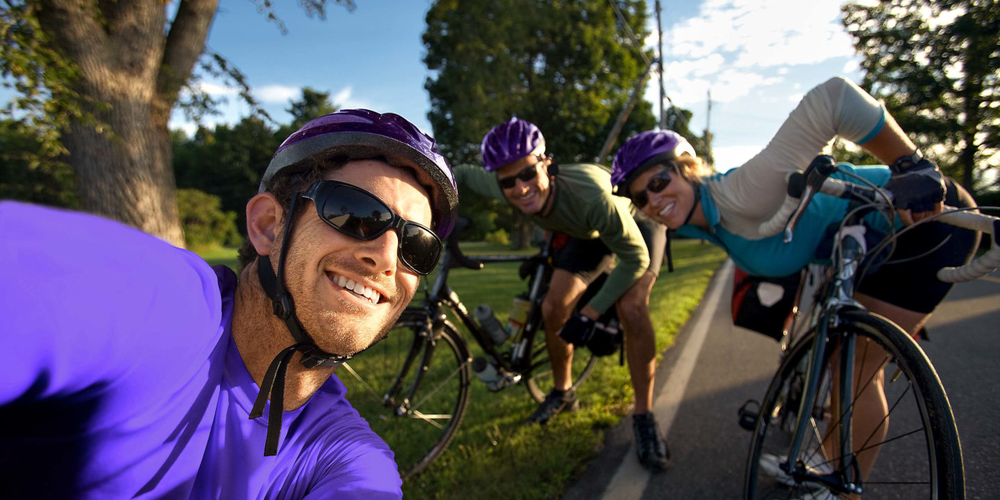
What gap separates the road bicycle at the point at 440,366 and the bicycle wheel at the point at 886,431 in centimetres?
177

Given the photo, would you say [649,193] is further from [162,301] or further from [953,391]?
[953,391]

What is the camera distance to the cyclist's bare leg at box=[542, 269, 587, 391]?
146 inches

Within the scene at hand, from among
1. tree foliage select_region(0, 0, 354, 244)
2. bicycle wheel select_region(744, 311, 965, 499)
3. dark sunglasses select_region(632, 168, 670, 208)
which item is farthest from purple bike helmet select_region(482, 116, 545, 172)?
tree foliage select_region(0, 0, 354, 244)

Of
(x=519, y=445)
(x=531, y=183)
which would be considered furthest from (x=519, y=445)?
(x=531, y=183)

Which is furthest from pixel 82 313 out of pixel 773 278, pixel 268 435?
pixel 773 278

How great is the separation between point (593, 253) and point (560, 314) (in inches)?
22.8

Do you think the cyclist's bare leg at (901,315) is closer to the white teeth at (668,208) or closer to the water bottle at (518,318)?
the white teeth at (668,208)

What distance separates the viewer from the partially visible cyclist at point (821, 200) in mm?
1964

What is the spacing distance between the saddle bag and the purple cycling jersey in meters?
2.30

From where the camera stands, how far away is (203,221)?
43375 millimetres

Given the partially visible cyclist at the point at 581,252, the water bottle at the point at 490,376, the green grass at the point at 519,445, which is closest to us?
the green grass at the point at 519,445

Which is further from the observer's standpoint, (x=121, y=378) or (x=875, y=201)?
(x=875, y=201)

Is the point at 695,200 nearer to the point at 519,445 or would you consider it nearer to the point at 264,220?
the point at 519,445

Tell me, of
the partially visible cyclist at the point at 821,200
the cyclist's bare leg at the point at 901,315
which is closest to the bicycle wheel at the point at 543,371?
the partially visible cyclist at the point at 821,200
